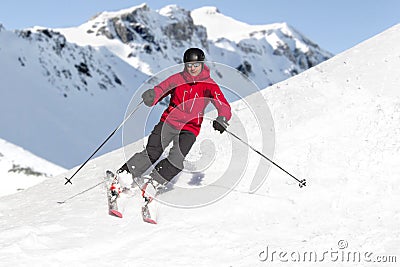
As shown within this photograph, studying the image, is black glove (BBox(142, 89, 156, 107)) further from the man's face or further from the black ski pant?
the man's face

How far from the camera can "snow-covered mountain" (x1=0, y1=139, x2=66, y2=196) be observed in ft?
84.8

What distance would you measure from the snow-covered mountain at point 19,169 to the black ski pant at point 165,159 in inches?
826

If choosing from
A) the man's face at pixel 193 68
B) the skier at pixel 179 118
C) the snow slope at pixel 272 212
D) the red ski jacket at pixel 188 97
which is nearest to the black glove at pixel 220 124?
the skier at pixel 179 118

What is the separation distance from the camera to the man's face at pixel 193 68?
6.39 m

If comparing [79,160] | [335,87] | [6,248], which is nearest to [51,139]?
[79,160]

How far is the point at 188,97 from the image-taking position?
653 centimetres

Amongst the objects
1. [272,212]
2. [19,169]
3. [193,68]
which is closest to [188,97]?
[193,68]

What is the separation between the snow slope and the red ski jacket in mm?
1274

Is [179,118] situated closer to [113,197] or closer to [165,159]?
[165,159]

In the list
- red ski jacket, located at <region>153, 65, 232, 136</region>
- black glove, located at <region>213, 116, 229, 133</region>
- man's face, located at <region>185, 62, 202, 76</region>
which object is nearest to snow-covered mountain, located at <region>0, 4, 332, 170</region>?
red ski jacket, located at <region>153, 65, 232, 136</region>

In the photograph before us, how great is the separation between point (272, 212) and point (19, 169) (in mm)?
27487

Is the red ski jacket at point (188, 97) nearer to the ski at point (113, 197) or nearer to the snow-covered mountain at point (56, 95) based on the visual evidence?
the ski at point (113, 197)

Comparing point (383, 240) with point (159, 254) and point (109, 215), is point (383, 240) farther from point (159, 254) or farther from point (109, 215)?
point (109, 215)

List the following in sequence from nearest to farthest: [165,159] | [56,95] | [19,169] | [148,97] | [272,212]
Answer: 1. [272,212]
2. [148,97]
3. [165,159]
4. [19,169]
5. [56,95]
